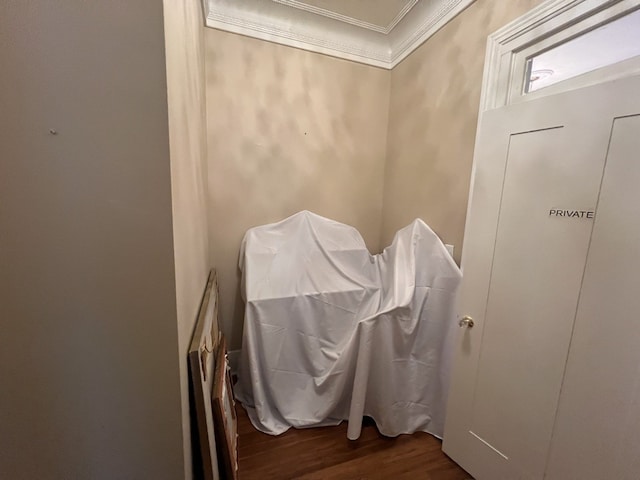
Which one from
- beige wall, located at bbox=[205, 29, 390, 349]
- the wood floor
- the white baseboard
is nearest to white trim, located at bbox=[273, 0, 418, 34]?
beige wall, located at bbox=[205, 29, 390, 349]

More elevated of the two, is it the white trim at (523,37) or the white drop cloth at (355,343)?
the white trim at (523,37)

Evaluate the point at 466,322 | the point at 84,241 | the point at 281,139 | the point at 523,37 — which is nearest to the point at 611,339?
the point at 466,322

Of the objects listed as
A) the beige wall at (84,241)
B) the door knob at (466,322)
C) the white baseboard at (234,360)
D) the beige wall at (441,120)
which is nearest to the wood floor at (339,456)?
the white baseboard at (234,360)

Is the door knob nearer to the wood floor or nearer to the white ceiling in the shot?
the wood floor

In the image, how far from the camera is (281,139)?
2164mm

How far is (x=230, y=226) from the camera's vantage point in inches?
84.8

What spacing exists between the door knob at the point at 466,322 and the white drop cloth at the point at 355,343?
0.19 m

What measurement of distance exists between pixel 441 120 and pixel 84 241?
2.05 m

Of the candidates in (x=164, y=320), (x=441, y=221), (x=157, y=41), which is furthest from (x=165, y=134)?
(x=441, y=221)

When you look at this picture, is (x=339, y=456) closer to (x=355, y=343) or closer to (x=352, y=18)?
(x=355, y=343)

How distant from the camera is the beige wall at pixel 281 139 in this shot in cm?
201

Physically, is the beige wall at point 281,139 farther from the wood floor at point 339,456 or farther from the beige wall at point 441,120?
the wood floor at point 339,456

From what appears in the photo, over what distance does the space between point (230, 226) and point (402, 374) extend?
5.45 feet

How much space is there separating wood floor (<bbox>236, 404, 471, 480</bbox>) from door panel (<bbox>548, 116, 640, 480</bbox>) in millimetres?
724
